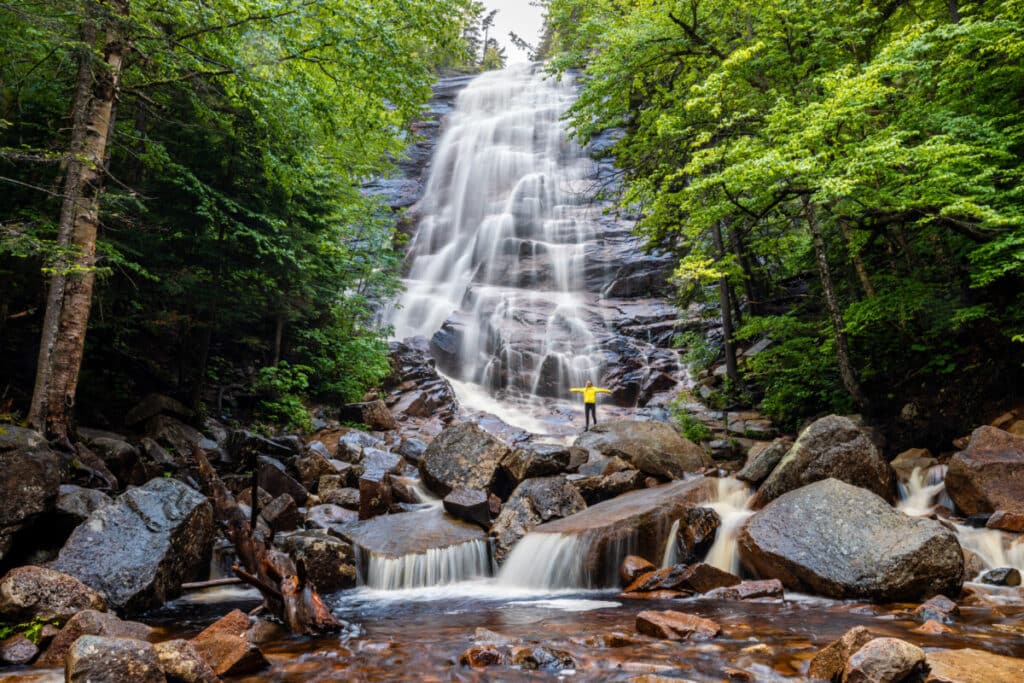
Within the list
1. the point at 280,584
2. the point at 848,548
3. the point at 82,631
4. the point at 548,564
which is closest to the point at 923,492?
the point at 848,548

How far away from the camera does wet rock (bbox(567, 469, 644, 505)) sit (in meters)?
9.54

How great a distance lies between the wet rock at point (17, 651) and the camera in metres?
4.29

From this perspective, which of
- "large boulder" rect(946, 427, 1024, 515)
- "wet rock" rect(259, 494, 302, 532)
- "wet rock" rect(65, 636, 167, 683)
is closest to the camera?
"wet rock" rect(65, 636, 167, 683)

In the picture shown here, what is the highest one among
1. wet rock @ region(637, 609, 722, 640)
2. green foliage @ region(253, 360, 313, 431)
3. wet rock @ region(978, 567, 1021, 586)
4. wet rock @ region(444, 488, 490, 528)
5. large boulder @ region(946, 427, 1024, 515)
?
green foliage @ region(253, 360, 313, 431)

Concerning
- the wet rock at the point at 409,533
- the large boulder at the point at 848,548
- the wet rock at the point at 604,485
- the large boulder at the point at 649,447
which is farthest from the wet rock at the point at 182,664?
the large boulder at the point at 649,447

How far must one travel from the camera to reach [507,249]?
3003cm

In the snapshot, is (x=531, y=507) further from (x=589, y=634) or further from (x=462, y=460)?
(x=589, y=634)

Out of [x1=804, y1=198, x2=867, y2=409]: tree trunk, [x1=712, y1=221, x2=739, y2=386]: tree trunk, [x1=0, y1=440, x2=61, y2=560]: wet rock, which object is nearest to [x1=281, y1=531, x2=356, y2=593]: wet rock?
[x1=0, y1=440, x2=61, y2=560]: wet rock

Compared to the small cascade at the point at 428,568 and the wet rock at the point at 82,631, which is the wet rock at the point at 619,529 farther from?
the wet rock at the point at 82,631

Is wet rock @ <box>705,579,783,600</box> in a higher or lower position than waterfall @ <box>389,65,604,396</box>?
lower

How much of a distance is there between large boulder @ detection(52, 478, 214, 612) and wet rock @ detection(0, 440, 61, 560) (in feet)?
1.45

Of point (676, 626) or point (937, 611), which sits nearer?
point (676, 626)

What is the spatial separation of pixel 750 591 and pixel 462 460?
5285mm

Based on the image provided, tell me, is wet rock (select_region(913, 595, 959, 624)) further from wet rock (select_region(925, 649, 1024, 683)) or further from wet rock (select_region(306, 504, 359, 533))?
wet rock (select_region(306, 504, 359, 533))
